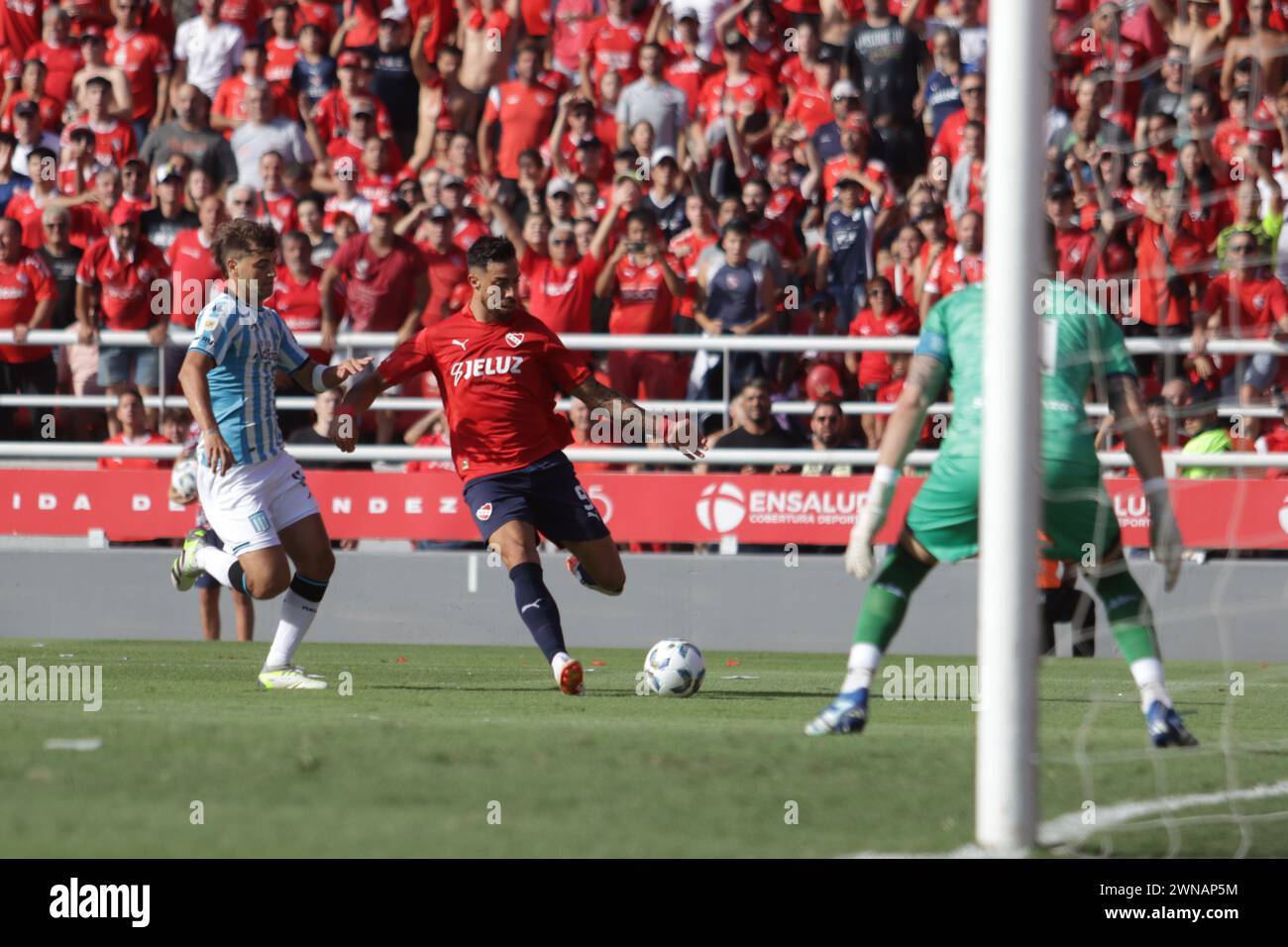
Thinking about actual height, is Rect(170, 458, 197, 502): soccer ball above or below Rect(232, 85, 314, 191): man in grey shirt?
below

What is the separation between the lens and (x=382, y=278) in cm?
1556

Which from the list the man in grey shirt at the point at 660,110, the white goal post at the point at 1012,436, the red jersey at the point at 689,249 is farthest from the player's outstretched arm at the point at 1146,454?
the man in grey shirt at the point at 660,110

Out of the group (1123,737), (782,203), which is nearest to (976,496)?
(1123,737)

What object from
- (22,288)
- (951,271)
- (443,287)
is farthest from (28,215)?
(951,271)

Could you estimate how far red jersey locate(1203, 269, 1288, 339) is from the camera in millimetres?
13273

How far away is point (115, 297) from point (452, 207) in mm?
2826

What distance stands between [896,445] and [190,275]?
9994 millimetres

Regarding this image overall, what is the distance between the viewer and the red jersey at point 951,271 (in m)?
14.5

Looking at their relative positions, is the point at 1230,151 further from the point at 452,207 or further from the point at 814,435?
the point at 452,207

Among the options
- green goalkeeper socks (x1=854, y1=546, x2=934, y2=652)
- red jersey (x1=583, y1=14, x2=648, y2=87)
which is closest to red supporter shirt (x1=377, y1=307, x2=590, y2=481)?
green goalkeeper socks (x1=854, y1=546, x2=934, y2=652)

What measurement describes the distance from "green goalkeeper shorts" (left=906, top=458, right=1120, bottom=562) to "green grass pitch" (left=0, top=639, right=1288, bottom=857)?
761 mm

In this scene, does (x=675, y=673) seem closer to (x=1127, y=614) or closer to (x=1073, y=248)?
(x=1127, y=614)

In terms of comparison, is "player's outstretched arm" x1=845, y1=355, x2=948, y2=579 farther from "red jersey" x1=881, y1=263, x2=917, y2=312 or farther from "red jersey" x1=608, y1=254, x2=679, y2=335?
"red jersey" x1=608, y1=254, x2=679, y2=335

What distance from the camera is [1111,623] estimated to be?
761cm
